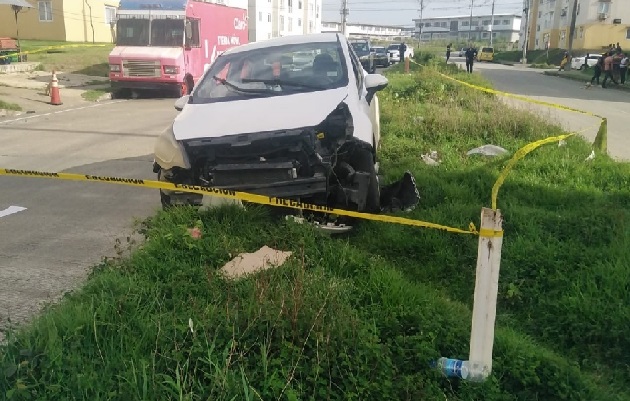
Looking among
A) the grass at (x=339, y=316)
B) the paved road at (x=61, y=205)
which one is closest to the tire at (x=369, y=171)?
the grass at (x=339, y=316)

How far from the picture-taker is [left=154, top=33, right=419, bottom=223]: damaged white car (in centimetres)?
475

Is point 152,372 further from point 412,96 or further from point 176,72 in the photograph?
point 176,72

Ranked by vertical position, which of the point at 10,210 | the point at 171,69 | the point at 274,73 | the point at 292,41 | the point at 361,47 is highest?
the point at 361,47

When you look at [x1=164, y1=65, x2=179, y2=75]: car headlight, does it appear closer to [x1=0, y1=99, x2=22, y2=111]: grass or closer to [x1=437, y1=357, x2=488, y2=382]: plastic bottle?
[x1=0, y1=99, x2=22, y2=111]: grass

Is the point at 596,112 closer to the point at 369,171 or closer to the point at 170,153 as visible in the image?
the point at 369,171

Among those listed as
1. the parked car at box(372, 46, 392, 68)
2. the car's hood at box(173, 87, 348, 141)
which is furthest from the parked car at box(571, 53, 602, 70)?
the car's hood at box(173, 87, 348, 141)

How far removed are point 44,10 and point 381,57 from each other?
22.6 m

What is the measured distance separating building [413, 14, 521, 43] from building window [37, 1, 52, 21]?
108 m

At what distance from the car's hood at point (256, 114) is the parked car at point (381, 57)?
107 ft

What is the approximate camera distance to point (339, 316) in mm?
3338

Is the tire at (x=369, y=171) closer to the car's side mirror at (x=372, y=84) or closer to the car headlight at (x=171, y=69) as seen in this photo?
the car's side mirror at (x=372, y=84)

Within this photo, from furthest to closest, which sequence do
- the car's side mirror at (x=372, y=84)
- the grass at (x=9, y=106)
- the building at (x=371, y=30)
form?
1. the building at (x=371, y=30)
2. the grass at (x=9, y=106)
3. the car's side mirror at (x=372, y=84)

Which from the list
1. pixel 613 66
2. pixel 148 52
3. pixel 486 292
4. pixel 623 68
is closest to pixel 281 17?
pixel 613 66

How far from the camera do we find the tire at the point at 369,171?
502 cm
